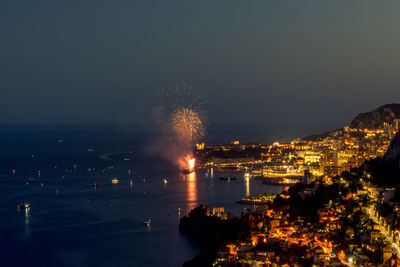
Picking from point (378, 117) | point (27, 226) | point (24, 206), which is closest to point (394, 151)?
point (27, 226)

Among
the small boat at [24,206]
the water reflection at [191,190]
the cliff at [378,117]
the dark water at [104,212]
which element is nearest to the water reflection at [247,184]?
the dark water at [104,212]

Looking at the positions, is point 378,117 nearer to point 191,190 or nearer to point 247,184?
point 247,184

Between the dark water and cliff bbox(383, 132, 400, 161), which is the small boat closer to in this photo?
the dark water

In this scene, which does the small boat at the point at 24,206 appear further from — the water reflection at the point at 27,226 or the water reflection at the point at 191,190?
the water reflection at the point at 191,190

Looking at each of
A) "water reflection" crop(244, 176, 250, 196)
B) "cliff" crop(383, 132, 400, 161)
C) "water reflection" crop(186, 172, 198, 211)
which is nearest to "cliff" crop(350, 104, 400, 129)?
"water reflection" crop(244, 176, 250, 196)

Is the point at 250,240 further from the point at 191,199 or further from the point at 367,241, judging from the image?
the point at 191,199

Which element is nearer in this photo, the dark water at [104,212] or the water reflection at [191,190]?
the dark water at [104,212]
